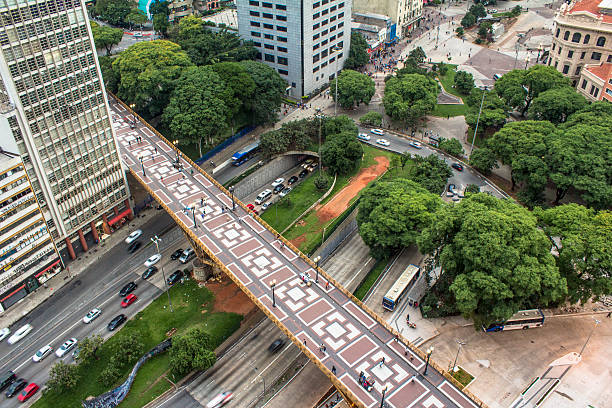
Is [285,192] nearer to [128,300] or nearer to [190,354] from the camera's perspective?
[128,300]

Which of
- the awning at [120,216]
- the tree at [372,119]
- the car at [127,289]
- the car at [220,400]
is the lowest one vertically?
the car at [220,400]

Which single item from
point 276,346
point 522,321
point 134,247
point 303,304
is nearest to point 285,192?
point 134,247

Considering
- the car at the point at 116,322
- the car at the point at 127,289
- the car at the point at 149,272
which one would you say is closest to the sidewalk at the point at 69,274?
the car at the point at 127,289

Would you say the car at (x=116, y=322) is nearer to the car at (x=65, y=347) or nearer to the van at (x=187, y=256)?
the car at (x=65, y=347)

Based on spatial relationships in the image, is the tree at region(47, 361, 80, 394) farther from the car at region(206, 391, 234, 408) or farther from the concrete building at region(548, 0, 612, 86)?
the concrete building at region(548, 0, 612, 86)

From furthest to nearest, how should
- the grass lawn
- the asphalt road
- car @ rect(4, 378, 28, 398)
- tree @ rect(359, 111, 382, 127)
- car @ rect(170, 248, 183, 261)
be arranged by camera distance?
tree @ rect(359, 111, 382, 127) → car @ rect(170, 248, 183, 261) → the asphalt road → car @ rect(4, 378, 28, 398) → the grass lawn

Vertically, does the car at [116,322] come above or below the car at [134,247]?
below

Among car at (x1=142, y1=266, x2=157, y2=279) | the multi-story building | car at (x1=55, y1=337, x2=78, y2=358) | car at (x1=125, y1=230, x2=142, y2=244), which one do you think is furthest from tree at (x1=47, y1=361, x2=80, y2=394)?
the multi-story building
